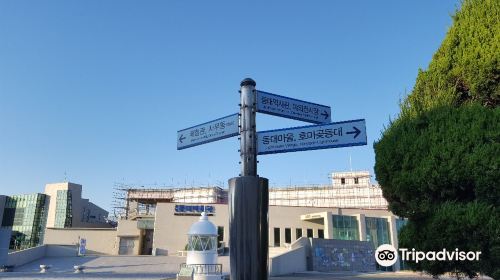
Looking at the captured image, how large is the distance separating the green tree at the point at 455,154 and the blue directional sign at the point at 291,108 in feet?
A: 10.0

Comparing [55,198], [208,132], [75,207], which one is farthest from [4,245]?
[55,198]

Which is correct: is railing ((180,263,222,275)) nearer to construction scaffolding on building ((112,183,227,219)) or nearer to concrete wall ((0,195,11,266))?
concrete wall ((0,195,11,266))

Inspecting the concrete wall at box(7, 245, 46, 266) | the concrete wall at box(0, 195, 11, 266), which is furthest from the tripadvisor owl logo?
the concrete wall at box(7, 245, 46, 266)

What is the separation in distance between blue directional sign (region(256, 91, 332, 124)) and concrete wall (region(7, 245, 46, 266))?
29.6 m

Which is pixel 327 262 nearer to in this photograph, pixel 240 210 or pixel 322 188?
pixel 240 210

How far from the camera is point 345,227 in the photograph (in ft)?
151

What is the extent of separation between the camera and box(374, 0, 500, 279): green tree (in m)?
7.79

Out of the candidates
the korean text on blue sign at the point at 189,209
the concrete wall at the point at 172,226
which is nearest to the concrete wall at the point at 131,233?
the concrete wall at the point at 172,226

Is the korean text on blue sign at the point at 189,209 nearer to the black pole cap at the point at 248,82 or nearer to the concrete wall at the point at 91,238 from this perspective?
the concrete wall at the point at 91,238

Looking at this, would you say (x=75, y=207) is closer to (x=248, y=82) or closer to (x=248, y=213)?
(x=248, y=82)

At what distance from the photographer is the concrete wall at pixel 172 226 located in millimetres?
42763

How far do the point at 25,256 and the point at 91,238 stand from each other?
15.4 m

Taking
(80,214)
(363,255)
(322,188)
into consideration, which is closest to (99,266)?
(363,255)

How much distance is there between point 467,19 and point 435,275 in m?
6.79
